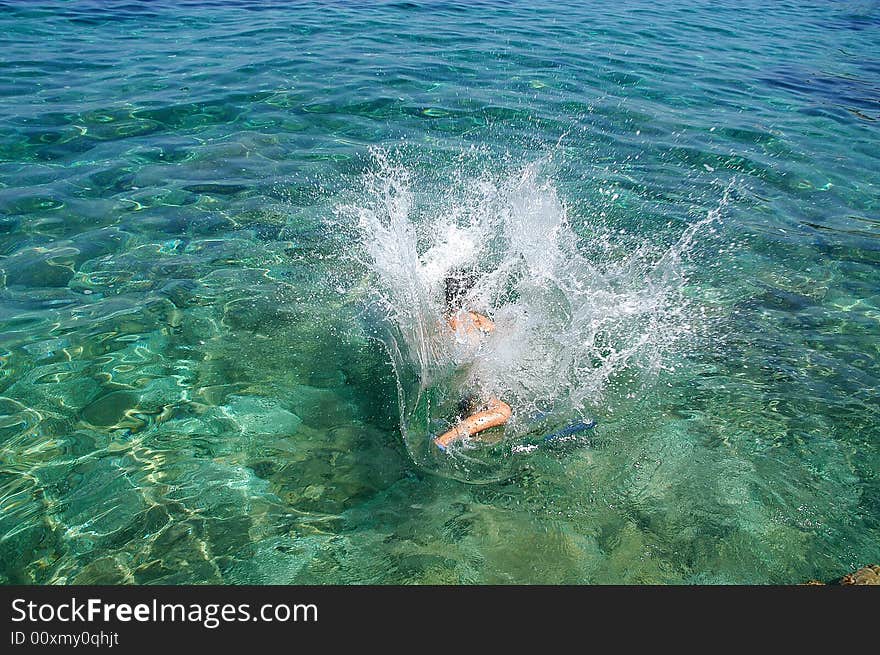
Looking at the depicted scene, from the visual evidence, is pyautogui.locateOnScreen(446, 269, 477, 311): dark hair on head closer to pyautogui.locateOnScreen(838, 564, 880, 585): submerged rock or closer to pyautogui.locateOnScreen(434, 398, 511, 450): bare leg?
pyautogui.locateOnScreen(434, 398, 511, 450): bare leg

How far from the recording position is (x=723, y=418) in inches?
217

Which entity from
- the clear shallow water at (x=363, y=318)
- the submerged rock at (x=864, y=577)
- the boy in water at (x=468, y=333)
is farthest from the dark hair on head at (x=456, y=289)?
the submerged rock at (x=864, y=577)

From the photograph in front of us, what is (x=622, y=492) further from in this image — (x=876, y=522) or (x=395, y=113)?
(x=395, y=113)

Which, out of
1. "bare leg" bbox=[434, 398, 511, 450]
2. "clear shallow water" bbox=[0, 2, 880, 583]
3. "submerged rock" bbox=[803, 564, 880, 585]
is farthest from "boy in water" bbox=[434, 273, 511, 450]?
"submerged rock" bbox=[803, 564, 880, 585]

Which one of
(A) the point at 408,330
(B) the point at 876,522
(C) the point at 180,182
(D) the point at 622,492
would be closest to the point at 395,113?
(C) the point at 180,182

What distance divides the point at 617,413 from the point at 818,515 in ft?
5.49

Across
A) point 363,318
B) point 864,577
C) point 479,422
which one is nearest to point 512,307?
point 363,318

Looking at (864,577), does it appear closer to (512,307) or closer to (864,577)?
(864,577)

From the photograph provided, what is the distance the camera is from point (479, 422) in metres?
5.32

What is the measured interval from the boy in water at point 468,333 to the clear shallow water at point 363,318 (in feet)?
1.48

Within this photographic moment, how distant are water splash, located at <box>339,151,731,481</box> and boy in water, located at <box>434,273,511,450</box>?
7 centimetres

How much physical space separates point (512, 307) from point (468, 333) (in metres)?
0.80

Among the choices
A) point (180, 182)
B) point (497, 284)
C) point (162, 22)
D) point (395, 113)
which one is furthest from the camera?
point (162, 22)

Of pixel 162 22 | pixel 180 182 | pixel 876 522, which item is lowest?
pixel 876 522
